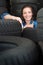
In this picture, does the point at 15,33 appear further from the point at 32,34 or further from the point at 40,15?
the point at 40,15

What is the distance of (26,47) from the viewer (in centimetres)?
97

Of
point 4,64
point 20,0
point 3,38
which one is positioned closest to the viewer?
point 4,64

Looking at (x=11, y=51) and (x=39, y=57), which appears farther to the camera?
(x=39, y=57)

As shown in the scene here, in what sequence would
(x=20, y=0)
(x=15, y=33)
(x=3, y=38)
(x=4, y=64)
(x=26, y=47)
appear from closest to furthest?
(x=4, y=64) → (x=26, y=47) → (x=3, y=38) → (x=15, y=33) → (x=20, y=0)

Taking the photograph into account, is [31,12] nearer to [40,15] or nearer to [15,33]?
[40,15]

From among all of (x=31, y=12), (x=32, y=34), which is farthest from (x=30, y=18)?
(x=32, y=34)

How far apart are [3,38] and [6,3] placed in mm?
1864

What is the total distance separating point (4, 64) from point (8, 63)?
0.02m

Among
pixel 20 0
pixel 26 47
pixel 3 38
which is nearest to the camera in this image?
pixel 26 47

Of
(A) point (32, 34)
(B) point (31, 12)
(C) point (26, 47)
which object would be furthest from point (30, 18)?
(C) point (26, 47)

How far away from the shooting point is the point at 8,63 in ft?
2.85

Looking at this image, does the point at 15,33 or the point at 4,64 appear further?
the point at 15,33

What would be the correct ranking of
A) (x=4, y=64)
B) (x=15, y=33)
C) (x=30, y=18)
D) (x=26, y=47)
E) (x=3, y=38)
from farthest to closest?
(x=30, y=18) → (x=15, y=33) → (x=3, y=38) → (x=26, y=47) → (x=4, y=64)

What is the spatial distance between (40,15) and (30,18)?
11 cm
